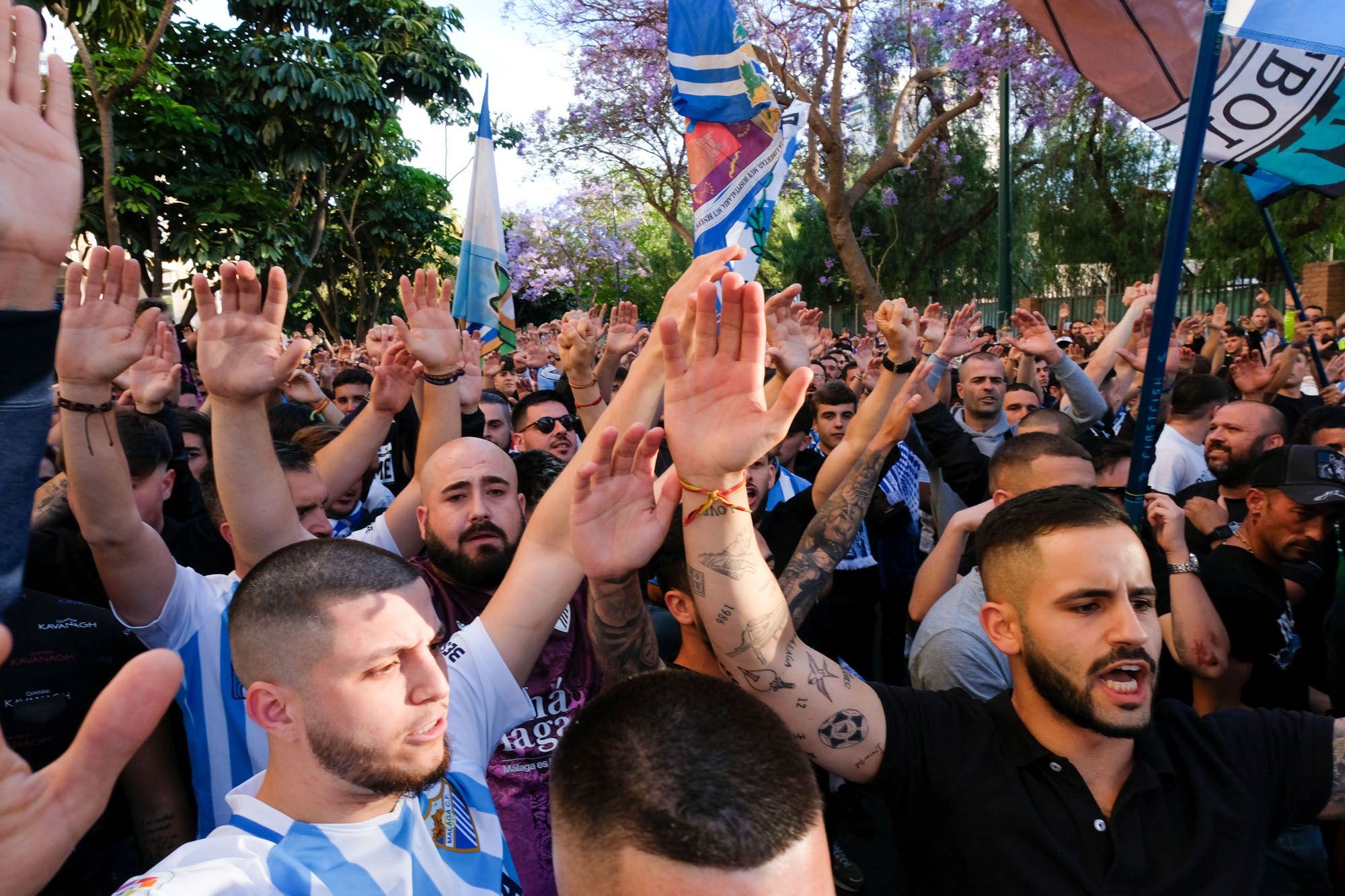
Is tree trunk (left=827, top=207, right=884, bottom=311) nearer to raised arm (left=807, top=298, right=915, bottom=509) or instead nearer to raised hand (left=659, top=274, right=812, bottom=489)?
raised arm (left=807, top=298, right=915, bottom=509)

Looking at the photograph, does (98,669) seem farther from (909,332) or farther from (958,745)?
(909,332)

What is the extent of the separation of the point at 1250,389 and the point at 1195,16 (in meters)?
4.35

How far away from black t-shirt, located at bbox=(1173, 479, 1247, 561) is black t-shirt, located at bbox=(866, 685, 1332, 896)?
144 cm

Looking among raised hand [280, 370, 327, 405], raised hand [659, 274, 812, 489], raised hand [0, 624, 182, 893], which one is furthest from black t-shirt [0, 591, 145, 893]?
raised hand [280, 370, 327, 405]

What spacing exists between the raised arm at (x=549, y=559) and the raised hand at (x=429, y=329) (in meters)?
1.30

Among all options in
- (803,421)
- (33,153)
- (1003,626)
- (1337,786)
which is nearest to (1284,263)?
(803,421)

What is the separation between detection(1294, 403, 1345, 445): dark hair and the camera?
177 inches

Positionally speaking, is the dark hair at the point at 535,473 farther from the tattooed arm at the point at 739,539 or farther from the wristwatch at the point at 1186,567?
the wristwatch at the point at 1186,567

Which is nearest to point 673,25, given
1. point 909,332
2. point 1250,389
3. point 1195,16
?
point 909,332

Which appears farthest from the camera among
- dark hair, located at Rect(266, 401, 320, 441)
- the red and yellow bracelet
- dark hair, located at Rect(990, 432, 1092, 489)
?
dark hair, located at Rect(266, 401, 320, 441)

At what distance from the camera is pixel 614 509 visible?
219cm

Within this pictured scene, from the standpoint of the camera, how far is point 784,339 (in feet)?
13.4

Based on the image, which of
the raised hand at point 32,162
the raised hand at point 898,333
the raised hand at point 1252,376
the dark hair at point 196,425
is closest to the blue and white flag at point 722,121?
the raised hand at point 898,333

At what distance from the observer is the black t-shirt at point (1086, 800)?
1.94 m
